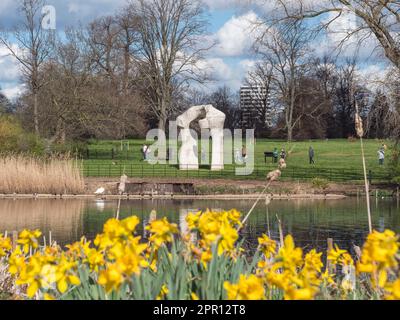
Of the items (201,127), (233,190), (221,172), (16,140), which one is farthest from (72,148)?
(233,190)

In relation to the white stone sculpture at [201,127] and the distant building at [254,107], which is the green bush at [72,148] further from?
Result: the distant building at [254,107]

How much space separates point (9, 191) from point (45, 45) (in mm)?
17824

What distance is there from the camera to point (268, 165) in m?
44.0

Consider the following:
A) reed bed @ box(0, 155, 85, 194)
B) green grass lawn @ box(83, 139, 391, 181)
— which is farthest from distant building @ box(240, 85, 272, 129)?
reed bed @ box(0, 155, 85, 194)

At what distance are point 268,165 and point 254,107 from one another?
42.0 m

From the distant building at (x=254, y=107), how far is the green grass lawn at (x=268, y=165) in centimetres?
2366

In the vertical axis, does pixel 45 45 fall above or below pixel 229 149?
above

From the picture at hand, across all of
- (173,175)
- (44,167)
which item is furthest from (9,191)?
(173,175)

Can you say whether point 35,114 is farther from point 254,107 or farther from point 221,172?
point 254,107

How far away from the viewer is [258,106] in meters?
85.1

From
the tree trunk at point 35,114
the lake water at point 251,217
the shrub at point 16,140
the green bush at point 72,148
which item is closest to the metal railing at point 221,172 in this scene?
the green bush at point 72,148

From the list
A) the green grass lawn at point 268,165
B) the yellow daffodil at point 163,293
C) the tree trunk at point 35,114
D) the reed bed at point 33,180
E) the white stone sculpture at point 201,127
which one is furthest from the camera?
the tree trunk at point 35,114

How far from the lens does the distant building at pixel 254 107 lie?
8294 centimetres
